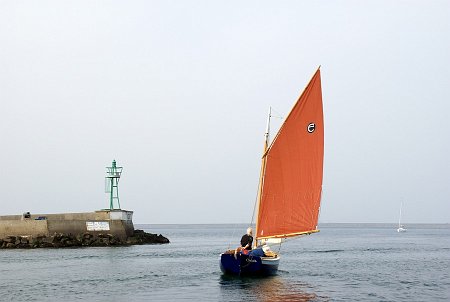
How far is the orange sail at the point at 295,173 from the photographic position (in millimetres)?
32594

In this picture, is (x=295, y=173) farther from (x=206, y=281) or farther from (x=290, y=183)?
(x=206, y=281)

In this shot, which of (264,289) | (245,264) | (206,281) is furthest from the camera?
(206,281)

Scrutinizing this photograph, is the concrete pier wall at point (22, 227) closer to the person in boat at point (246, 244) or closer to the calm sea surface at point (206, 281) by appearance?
the calm sea surface at point (206, 281)

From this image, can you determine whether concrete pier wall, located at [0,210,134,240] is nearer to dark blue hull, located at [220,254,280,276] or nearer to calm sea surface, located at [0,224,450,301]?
calm sea surface, located at [0,224,450,301]

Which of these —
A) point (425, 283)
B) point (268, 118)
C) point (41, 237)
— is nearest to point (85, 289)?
point (268, 118)

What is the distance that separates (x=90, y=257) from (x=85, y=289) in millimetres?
23317

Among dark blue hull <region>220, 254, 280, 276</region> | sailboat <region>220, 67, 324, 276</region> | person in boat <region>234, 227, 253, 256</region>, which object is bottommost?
dark blue hull <region>220, 254, 280, 276</region>

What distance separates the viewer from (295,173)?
3334 centimetres

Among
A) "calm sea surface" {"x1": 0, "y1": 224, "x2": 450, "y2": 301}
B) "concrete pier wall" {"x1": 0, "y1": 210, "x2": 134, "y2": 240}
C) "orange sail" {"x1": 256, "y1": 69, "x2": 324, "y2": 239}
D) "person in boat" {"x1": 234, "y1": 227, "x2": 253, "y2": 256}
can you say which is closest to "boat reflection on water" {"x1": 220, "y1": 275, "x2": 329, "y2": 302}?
"calm sea surface" {"x1": 0, "y1": 224, "x2": 450, "y2": 301}

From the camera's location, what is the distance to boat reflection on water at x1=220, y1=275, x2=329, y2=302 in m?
27.8

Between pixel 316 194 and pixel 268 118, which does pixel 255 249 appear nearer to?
pixel 316 194

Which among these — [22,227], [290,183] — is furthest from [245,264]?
[22,227]

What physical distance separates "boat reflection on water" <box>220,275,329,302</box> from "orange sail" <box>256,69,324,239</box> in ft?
8.33

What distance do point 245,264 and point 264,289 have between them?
8.04 feet
